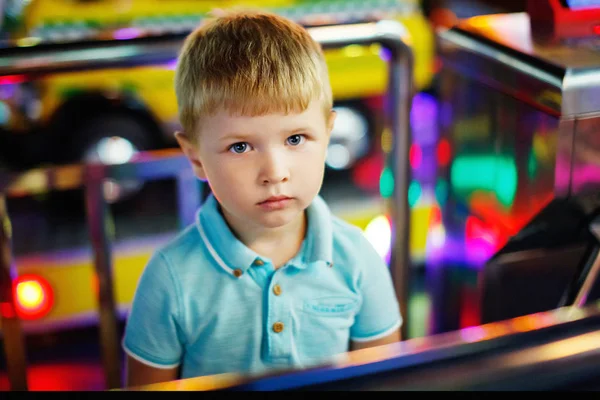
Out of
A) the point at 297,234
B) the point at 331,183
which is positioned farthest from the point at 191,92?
the point at 331,183

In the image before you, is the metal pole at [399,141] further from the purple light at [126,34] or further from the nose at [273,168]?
the nose at [273,168]

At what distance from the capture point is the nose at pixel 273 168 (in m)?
0.74

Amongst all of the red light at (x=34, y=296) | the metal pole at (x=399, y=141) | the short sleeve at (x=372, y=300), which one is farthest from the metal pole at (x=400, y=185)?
the red light at (x=34, y=296)

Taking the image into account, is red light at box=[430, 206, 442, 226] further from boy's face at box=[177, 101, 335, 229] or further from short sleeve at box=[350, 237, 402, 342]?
boy's face at box=[177, 101, 335, 229]

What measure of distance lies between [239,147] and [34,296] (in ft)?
4.73

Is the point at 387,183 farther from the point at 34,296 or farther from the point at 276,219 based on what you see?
the point at 34,296

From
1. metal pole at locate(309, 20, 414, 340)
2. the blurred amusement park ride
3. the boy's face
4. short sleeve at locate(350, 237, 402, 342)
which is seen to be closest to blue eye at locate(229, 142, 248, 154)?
the boy's face

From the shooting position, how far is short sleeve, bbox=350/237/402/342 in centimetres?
91

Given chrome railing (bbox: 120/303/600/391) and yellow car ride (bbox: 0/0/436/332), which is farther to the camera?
yellow car ride (bbox: 0/0/436/332)

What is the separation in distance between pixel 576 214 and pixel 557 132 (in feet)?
0.54

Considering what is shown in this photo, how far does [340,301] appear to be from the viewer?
2.91ft

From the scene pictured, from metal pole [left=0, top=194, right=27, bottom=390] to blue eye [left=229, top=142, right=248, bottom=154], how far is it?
0.54m

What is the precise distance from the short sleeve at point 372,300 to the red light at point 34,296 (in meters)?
1.32

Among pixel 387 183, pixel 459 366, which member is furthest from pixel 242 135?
pixel 387 183
